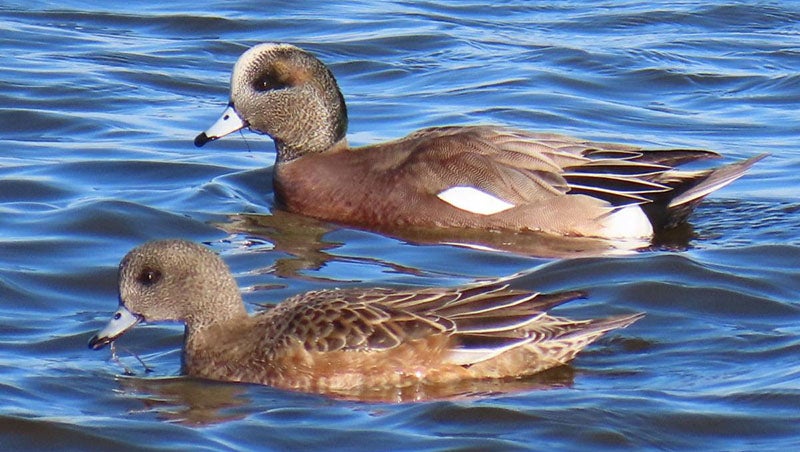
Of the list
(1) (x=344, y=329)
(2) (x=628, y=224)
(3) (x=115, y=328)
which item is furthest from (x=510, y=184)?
(3) (x=115, y=328)

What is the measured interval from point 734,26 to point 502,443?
9352mm

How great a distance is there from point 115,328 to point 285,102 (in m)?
3.63

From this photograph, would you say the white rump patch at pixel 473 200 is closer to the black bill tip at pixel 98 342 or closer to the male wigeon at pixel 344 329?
the male wigeon at pixel 344 329

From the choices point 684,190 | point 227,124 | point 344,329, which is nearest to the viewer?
point 344,329

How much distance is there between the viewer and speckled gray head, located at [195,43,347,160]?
393 inches

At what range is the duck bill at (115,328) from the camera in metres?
6.60

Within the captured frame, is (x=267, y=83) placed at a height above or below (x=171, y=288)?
above

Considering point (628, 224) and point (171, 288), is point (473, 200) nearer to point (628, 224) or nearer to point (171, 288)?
point (628, 224)

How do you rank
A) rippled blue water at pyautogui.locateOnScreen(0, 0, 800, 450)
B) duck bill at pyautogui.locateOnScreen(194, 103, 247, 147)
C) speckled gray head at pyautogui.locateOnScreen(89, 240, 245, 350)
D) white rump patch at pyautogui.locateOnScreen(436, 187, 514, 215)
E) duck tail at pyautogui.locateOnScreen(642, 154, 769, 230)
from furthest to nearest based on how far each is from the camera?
1. duck bill at pyautogui.locateOnScreen(194, 103, 247, 147)
2. duck tail at pyautogui.locateOnScreen(642, 154, 769, 230)
3. white rump patch at pyautogui.locateOnScreen(436, 187, 514, 215)
4. speckled gray head at pyautogui.locateOnScreen(89, 240, 245, 350)
5. rippled blue water at pyautogui.locateOnScreen(0, 0, 800, 450)

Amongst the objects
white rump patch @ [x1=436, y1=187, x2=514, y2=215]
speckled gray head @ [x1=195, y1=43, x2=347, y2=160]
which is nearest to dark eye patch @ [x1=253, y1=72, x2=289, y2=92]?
speckled gray head @ [x1=195, y1=43, x2=347, y2=160]

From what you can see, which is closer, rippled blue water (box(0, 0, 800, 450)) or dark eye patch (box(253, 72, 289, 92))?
rippled blue water (box(0, 0, 800, 450))

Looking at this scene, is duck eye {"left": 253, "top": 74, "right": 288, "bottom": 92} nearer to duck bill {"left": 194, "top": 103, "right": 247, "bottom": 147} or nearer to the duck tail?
duck bill {"left": 194, "top": 103, "right": 247, "bottom": 147}

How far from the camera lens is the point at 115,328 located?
6.65 m

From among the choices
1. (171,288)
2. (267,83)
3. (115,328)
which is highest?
(267,83)
